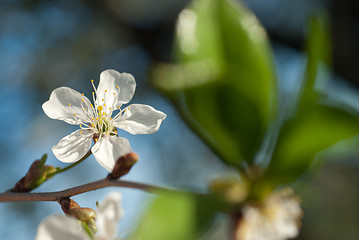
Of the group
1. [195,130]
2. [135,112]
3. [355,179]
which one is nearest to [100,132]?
[135,112]

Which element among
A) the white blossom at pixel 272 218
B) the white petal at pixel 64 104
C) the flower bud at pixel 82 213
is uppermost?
the white petal at pixel 64 104

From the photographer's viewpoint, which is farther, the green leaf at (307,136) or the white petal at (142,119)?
the green leaf at (307,136)

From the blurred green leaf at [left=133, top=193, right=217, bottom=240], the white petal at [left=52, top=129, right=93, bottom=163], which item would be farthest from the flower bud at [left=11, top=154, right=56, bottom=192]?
the blurred green leaf at [left=133, top=193, right=217, bottom=240]

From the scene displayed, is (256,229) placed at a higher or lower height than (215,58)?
lower

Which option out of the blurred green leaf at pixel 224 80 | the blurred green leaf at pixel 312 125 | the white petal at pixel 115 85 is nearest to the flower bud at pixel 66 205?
the white petal at pixel 115 85

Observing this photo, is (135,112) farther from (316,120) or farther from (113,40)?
(113,40)

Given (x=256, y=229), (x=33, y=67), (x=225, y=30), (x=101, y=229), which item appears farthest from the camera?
(x=33, y=67)

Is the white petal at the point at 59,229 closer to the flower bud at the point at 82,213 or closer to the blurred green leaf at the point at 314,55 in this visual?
the flower bud at the point at 82,213

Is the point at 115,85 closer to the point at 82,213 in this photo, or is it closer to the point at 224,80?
the point at 82,213
